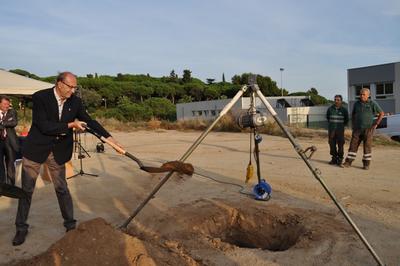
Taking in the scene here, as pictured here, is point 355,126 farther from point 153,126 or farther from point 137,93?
point 137,93

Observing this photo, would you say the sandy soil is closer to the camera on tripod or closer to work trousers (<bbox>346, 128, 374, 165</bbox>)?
work trousers (<bbox>346, 128, 374, 165</bbox>)

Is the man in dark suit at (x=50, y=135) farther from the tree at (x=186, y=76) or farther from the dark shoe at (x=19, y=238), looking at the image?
the tree at (x=186, y=76)

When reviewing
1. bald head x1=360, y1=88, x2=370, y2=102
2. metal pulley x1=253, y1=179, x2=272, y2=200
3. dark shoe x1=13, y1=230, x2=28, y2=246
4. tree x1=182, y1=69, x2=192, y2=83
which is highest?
tree x1=182, y1=69, x2=192, y2=83

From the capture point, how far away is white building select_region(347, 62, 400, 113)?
32812 millimetres

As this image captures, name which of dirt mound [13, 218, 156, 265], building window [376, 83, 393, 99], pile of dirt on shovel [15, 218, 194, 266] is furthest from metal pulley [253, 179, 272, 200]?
building window [376, 83, 393, 99]

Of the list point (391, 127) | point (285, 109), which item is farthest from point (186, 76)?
point (391, 127)

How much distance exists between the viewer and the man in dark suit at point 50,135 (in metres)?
5.13

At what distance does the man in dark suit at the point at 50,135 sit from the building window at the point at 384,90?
107 feet

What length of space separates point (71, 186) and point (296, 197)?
4.27 metres

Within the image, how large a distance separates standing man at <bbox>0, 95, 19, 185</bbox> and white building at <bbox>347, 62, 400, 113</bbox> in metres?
30.0

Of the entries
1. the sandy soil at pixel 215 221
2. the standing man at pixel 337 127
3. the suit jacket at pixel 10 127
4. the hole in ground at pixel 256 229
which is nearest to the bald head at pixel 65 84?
the sandy soil at pixel 215 221

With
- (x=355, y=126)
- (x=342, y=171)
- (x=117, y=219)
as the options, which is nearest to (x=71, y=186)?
(x=117, y=219)

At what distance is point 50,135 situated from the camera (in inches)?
204

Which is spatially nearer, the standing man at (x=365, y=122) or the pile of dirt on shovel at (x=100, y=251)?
the pile of dirt on shovel at (x=100, y=251)
